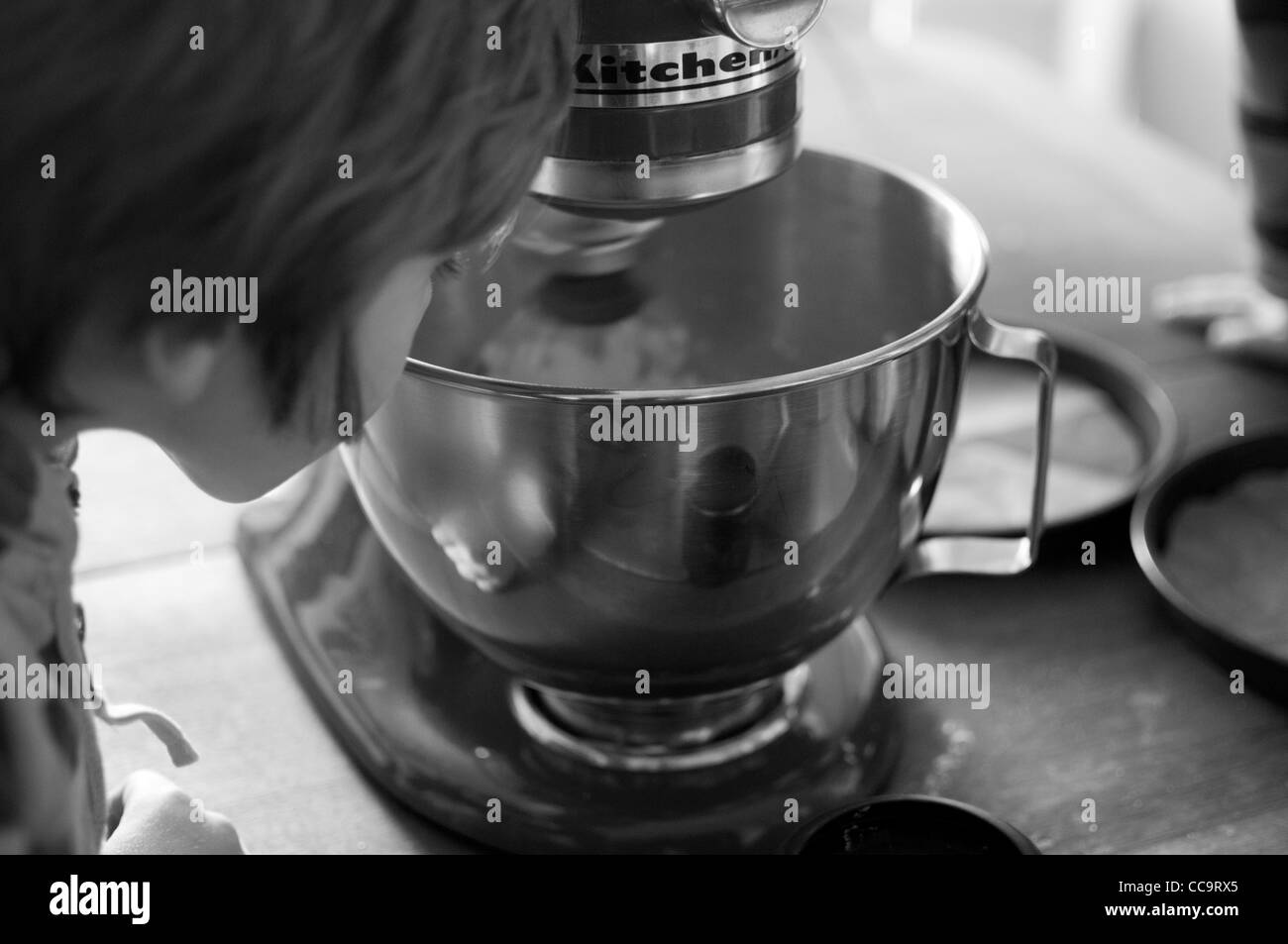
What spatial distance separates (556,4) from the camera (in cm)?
36

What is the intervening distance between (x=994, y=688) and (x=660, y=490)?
0.72ft

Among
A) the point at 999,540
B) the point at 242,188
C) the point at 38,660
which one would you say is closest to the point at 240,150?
the point at 242,188

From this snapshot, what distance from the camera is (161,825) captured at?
1.55 ft

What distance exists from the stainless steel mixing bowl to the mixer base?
0.16 ft

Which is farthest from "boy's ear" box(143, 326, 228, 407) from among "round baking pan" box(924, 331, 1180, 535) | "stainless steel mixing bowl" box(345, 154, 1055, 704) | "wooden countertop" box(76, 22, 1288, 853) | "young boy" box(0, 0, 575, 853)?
"round baking pan" box(924, 331, 1180, 535)

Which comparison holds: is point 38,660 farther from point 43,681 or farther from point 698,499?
point 698,499

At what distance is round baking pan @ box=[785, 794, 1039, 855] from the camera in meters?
0.48

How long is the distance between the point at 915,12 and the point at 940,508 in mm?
1898

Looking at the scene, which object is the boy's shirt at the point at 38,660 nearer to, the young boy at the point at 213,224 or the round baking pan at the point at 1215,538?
the young boy at the point at 213,224

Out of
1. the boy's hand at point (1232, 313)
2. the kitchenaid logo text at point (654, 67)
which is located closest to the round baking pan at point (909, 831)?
the kitchenaid logo text at point (654, 67)

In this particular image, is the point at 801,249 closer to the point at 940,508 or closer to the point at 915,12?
the point at 940,508
